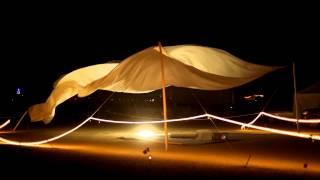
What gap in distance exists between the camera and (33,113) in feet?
59.2

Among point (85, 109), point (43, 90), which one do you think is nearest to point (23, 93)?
point (43, 90)

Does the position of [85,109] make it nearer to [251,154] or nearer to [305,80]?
[305,80]

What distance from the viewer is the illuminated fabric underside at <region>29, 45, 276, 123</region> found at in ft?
51.6

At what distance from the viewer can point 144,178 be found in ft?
36.4

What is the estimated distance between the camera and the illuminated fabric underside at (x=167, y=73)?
51.6 ft

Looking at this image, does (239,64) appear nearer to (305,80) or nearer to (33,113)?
(33,113)

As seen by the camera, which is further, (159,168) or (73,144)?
(73,144)

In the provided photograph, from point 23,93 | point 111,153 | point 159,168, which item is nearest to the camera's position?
point 159,168

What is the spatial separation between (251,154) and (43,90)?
66.3 m

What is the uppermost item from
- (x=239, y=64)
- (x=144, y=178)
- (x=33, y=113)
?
(x=239, y=64)

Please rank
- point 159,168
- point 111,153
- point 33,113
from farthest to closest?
1. point 33,113
2. point 111,153
3. point 159,168

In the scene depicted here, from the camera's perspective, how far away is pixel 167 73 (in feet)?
56.5

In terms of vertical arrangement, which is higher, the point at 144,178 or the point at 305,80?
the point at 305,80

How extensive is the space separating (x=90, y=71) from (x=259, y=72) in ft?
19.2
